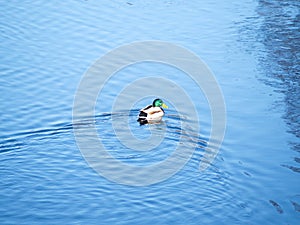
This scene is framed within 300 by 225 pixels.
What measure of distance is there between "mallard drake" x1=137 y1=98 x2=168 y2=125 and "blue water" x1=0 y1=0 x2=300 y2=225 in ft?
0.66

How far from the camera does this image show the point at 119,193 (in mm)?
12289

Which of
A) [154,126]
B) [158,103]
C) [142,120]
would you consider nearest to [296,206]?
[154,126]

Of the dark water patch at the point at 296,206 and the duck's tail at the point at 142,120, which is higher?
the duck's tail at the point at 142,120

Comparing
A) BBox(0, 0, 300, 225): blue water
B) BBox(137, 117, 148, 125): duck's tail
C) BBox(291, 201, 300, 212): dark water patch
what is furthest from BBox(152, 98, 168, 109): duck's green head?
BBox(291, 201, 300, 212): dark water patch

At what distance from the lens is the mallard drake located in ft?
49.3

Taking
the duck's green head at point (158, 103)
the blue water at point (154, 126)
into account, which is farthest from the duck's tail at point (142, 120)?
the duck's green head at point (158, 103)

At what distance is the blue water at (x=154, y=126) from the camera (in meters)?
11.9

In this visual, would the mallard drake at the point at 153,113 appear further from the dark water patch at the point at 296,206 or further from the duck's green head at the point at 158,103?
the dark water patch at the point at 296,206

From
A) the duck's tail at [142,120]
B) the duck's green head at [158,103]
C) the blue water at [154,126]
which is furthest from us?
the duck's green head at [158,103]

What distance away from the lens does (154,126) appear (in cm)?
1514

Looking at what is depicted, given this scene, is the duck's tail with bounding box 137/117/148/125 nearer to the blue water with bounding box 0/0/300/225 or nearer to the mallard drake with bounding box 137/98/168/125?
the mallard drake with bounding box 137/98/168/125

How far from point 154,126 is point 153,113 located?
0.30 metres

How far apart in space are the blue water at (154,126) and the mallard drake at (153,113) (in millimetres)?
202

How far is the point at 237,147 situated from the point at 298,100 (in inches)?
123
